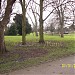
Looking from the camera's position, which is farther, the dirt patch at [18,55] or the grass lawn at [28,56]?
the dirt patch at [18,55]

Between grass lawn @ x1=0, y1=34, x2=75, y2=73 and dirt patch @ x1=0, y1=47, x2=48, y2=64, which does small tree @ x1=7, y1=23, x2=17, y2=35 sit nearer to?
grass lawn @ x1=0, y1=34, x2=75, y2=73

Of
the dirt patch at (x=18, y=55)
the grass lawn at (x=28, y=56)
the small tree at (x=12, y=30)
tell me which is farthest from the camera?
the small tree at (x=12, y=30)

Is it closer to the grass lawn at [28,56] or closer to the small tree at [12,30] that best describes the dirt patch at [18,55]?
the grass lawn at [28,56]

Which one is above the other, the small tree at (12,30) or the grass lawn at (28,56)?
the small tree at (12,30)

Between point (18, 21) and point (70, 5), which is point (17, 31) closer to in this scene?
point (18, 21)

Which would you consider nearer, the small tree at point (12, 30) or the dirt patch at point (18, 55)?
the dirt patch at point (18, 55)

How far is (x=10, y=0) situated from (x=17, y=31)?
165 feet

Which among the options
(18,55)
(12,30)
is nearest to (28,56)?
(18,55)

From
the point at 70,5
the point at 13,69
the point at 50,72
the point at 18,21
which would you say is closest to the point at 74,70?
the point at 50,72

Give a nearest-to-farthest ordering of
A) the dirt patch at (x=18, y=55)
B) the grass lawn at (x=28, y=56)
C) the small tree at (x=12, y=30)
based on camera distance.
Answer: the grass lawn at (x=28, y=56), the dirt patch at (x=18, y=55), the small tree at (x=12, y=30)

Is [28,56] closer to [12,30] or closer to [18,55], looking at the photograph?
[18,55]

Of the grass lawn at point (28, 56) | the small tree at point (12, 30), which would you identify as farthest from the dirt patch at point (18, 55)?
the small tree at point (12, 30)

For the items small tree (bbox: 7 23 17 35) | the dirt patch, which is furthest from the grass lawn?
small tree (bbox: 7 23 17 35)

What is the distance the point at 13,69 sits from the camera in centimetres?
839
